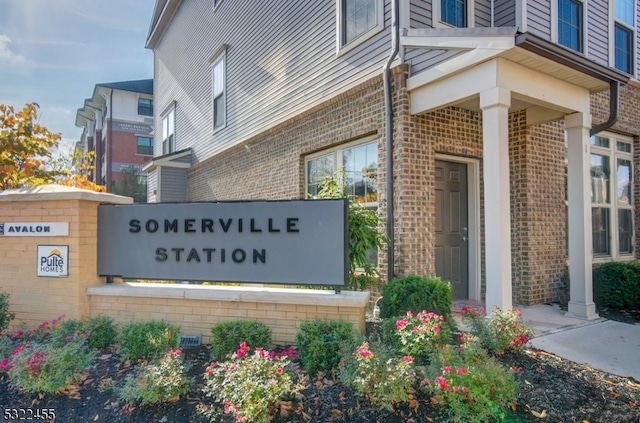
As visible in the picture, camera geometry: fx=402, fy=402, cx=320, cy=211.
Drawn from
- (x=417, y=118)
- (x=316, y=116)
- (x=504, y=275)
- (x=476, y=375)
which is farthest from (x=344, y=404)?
(x=316, y=116)

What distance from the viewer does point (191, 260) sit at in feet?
14.6

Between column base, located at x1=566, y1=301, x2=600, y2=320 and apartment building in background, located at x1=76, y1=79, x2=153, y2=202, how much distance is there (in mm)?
24027

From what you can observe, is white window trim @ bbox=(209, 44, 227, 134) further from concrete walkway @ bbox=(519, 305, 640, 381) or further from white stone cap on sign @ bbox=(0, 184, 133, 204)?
concrete walkway @ bbox=(519, 305, 640, 381)

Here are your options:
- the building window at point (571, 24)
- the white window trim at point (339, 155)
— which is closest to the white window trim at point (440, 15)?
the building window at point (571, 24)

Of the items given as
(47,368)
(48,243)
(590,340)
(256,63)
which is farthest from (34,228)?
(256,63)

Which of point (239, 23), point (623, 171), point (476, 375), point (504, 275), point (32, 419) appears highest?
point (239, 23)

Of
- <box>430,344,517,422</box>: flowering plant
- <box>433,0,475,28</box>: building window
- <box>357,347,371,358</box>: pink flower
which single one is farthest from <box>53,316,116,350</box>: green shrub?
<box>433,0,475,28</box>: building window

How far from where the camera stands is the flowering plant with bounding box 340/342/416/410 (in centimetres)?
271

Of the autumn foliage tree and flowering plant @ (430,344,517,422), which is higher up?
the autumn foliage tree

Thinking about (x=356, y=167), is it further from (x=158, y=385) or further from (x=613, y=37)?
(x=613, y=37)

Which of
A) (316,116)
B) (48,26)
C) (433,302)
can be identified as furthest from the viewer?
(48,26)

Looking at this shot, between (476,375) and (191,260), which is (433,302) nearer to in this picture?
(476,375)

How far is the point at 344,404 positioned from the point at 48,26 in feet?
32.9

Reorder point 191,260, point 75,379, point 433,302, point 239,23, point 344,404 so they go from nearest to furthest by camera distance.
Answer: point 344,404, point 75,379, point 433,302, point 191,260, point 239,23
